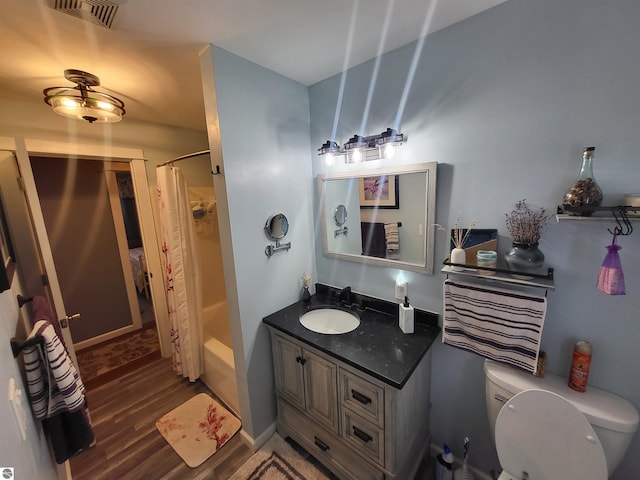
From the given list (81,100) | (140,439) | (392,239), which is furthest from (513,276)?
(140,439)

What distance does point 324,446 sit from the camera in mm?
1493

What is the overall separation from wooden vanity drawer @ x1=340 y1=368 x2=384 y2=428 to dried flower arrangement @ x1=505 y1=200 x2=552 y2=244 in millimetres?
921

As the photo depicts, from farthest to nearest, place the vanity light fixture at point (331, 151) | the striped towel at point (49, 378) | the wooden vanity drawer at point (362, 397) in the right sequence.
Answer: the vanity light fixture at point (331, 151) → the wooden vanity drawer at point (362, 397) → the striped towel at point (49, 378)

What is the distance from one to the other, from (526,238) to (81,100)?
2398 mm

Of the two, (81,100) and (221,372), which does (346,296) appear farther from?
(81,100)

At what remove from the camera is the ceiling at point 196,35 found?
104 centimetres

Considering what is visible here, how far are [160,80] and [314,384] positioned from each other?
6.85 ft

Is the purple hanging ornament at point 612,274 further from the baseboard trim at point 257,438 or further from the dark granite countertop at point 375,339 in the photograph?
the baseboard trim at point 257,438

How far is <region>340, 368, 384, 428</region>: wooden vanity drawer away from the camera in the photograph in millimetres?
1191

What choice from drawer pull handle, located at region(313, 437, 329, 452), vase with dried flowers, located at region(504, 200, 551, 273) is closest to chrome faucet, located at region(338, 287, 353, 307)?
drawer pull handle, located at region(313, 437, 329, 452)

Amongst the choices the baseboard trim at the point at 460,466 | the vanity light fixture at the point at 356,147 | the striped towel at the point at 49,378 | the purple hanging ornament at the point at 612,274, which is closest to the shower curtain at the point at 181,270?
the striped towel at the point at 49,378

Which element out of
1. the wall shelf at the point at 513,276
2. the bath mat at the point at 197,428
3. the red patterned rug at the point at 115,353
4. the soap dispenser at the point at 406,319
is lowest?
the bath mat at the point at 197,428

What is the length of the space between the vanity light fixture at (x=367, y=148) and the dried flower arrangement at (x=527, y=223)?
0.66 metres

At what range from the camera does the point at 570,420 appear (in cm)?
98
